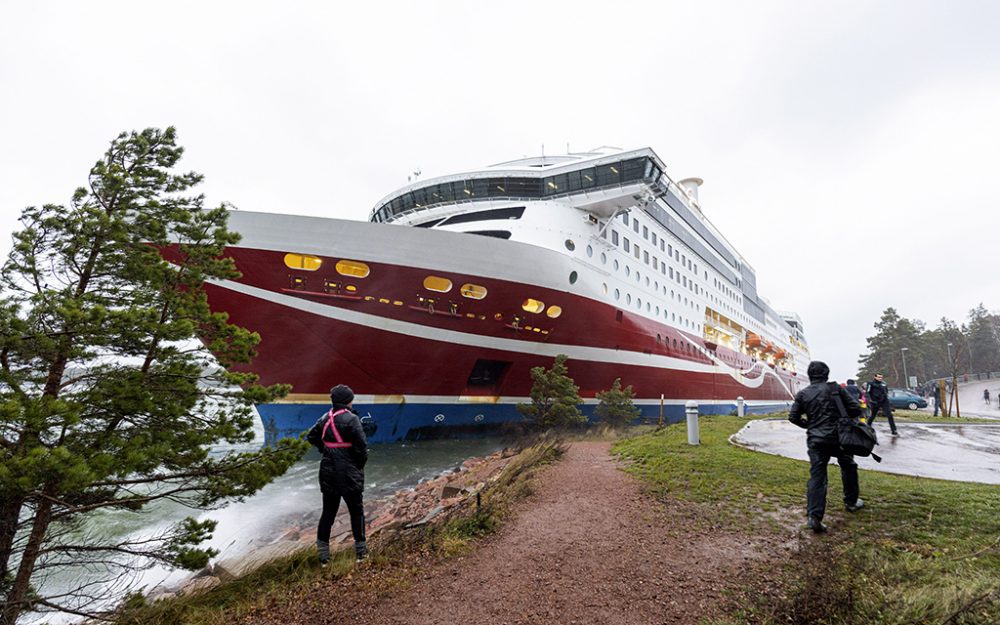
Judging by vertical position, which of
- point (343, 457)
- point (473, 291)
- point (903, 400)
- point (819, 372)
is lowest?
point (903, 400)

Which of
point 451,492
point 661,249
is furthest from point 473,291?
point 661,249

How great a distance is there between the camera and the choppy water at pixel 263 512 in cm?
682

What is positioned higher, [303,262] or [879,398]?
[303,262]

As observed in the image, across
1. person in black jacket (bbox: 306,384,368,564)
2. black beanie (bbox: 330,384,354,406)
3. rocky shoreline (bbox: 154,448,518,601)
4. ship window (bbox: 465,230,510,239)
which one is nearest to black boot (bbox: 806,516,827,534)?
rocky shoreline (bbox: 154,448,518,601)

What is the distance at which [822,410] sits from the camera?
4.51 meters

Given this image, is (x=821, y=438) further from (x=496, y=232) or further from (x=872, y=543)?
(x=496, y=232)

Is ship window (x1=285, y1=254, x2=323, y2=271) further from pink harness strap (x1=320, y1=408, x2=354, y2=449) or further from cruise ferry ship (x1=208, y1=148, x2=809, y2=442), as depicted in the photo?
pink harness strap (x1=320, y1=408, x2=354, y2=449)

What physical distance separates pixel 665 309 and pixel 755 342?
62.9 ft

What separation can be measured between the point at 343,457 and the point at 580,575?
2403 mm

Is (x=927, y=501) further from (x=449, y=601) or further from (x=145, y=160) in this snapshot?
(x=145, y=160)

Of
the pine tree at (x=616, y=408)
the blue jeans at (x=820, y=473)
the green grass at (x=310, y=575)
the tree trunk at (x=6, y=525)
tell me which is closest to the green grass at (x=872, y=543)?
the blue jeans at (x=820, y=473)

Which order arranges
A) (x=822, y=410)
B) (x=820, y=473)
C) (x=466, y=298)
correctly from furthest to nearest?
(x=466, y=298) < (x=822, y=410) < (x=820, y=473)

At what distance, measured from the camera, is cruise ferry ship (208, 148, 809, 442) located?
37.6 ft

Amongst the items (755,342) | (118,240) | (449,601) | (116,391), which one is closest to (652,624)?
(449,601)
